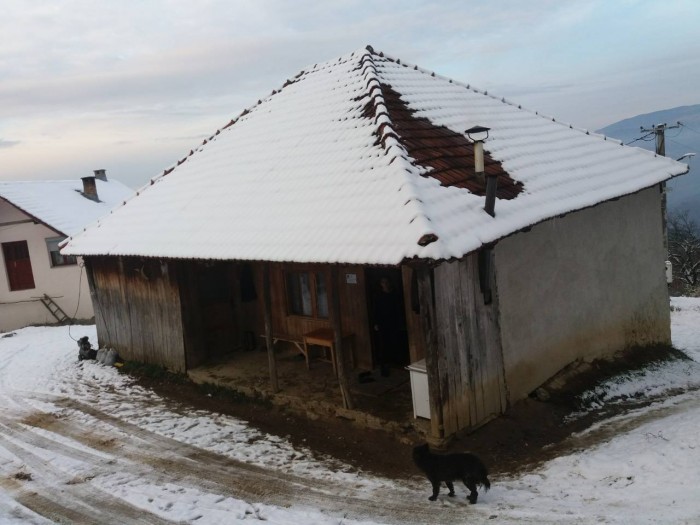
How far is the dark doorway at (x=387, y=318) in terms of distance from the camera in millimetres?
9156

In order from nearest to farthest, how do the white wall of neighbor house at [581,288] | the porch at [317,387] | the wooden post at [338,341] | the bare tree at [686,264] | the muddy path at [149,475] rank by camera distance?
the muddy path at [149,475] < the wooden post at [338,341] < the porch at [317,387] < the white wall of neighbor house at [581,288] < the bare tree at [686,264]

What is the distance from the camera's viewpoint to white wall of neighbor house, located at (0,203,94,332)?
2264 centimetres

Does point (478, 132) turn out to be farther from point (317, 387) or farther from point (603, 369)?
point (603, 369)

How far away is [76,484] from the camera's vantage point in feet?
23.5

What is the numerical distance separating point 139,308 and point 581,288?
8.81m

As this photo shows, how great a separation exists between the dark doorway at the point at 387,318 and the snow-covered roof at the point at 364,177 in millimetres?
1857

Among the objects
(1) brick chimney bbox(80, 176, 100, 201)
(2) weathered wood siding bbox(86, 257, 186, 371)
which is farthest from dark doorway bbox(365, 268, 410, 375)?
(1) brick chimney bbox(80, 176, 100, 201)

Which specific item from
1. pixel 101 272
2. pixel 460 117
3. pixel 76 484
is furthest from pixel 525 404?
pixel 101 272

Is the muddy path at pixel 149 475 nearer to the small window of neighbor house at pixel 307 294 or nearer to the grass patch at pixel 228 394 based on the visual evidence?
the grass patch at pixel 228 394

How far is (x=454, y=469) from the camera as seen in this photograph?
5668mm

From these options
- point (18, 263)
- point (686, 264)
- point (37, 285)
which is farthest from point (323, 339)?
point (686, 264)

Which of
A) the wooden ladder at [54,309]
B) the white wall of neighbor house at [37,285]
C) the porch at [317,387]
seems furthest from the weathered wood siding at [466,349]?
the wooden ladder at [54,309]

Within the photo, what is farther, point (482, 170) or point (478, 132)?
point (482, 170)

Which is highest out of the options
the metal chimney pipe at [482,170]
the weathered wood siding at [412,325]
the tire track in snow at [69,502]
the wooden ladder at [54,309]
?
the metal chimney pipe at [482,170]
